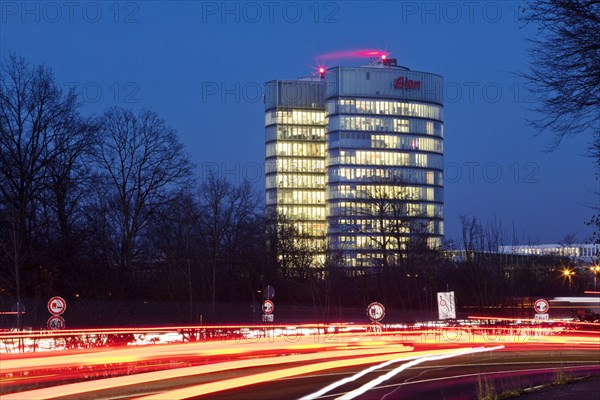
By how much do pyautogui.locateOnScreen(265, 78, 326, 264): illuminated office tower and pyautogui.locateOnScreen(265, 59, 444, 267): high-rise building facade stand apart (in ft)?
0.57

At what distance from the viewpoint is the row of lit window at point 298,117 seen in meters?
192

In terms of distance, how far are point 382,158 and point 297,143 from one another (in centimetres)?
1604

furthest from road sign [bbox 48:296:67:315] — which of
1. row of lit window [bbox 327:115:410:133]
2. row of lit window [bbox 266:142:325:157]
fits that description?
row of lit window [bbox 266:142:325:157]

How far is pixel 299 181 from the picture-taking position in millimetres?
190500

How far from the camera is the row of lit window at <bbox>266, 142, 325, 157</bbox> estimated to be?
19225cm

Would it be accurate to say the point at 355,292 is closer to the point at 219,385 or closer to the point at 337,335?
the point at 337,335

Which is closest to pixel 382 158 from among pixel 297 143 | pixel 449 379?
pixel 297 143

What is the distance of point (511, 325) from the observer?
46750 mm

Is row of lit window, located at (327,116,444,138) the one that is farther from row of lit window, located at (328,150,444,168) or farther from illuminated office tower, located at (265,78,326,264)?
illuminated office tower, located at (265,78,326,264)

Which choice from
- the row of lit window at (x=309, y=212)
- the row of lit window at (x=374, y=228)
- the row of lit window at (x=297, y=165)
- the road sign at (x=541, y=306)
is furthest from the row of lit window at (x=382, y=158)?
the road sign at (x=541, y=306)

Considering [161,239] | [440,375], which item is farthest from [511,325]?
[161,239]

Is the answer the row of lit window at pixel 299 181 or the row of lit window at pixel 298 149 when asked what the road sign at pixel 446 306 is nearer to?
the row of lit window at pixel 299 181

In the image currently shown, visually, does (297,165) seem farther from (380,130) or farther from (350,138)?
(380,130)

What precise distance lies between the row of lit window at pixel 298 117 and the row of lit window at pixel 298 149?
3.71 metres
